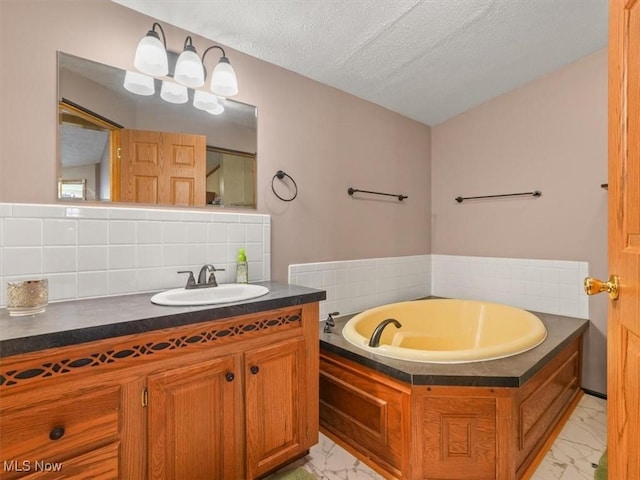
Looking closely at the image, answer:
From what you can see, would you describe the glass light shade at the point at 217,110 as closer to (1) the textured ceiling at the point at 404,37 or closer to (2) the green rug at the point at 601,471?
(1) the textured ceiling at the point at 404,37

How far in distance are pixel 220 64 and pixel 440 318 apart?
2458 mm

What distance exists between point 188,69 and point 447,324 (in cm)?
260

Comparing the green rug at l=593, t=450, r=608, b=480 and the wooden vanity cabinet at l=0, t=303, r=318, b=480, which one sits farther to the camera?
the green rug at l=593, t=450, r=608, b=480

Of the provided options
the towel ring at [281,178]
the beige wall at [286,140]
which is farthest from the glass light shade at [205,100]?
the towel ring at [281,178]

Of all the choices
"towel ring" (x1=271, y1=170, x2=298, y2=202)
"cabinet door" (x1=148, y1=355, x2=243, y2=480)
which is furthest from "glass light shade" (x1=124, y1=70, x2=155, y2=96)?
"cabinet door" (x1=148, y1=355, x2=243, y2=480)

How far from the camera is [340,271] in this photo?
99.7 inches

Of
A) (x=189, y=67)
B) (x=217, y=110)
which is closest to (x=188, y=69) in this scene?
(x=189, y=67)

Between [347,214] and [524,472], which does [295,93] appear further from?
[524,472]

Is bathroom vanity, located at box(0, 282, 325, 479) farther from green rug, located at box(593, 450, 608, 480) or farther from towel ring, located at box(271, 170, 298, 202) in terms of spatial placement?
green rug, located at box(593, 450, 608, 480)

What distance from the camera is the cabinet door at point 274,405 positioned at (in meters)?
1.43

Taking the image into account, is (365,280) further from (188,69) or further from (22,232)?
(22,232)

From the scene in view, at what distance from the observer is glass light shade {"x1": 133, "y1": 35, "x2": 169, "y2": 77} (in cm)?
157

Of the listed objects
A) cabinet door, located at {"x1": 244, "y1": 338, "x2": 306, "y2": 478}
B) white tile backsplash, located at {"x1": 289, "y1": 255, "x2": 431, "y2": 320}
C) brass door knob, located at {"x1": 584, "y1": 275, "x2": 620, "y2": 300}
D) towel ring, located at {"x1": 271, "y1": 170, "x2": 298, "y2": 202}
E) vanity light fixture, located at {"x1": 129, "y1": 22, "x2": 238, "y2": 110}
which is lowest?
cabinet door, located at {"x1": 244, "y1": 338, "x2": 306, "y2": 478}

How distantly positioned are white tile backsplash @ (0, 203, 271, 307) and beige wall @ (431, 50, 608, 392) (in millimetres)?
2155
